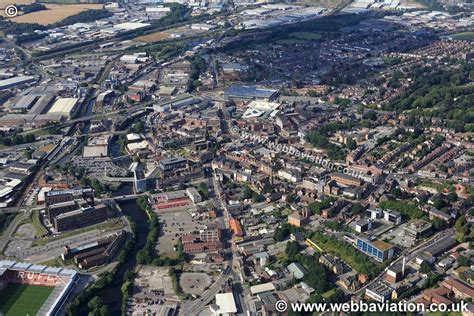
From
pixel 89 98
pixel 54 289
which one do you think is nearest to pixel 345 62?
pixel 89 98

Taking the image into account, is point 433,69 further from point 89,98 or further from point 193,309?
point 193,309

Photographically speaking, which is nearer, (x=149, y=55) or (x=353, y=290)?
(x=353, y=290)

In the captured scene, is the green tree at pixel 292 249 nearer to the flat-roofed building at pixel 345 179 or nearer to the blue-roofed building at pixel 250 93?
the flat-roofed building at pixel 345 179

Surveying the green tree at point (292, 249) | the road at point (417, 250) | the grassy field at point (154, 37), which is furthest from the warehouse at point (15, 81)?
the road at point (417, 250)

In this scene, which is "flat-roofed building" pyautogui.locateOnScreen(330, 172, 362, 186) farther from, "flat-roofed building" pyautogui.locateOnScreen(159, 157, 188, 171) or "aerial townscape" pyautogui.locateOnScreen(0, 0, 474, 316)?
"flat-roofed building" pyautogui.locateOnScreen(159, 157, 188, 171)

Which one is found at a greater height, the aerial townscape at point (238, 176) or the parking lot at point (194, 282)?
A: the aerial townscape at point (238, 176)

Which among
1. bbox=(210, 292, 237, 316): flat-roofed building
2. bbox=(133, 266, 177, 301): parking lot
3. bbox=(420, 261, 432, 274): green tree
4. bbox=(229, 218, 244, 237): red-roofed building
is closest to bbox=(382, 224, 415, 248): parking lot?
bbox=(420, 261, 432, 274): green tree

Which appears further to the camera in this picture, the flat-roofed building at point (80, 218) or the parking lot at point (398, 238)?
the flat-roofed building at point (80, 218)
